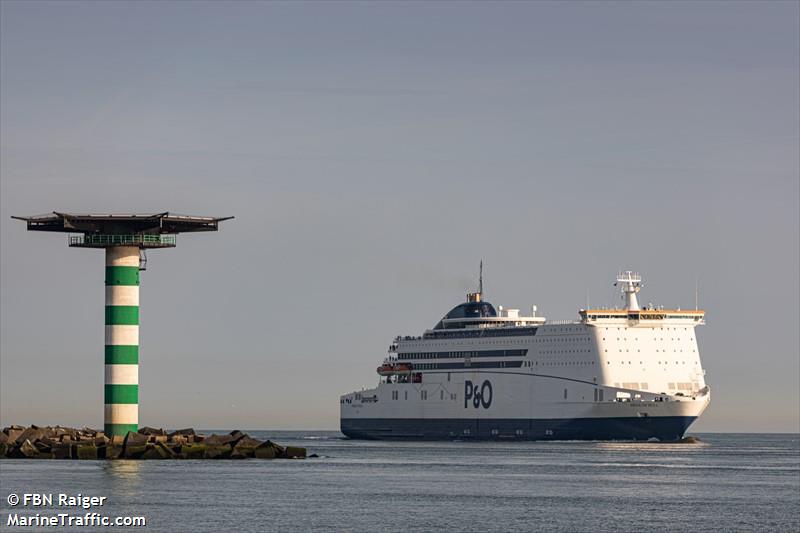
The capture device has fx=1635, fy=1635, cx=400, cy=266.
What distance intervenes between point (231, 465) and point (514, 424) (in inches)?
1487

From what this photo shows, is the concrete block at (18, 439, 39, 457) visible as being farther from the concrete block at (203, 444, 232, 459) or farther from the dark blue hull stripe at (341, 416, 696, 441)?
the dark blue hull stripe at (341, 416, 696, 441)

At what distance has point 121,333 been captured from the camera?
254ft

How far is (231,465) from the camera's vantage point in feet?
258

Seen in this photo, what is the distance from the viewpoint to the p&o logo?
4541 inches

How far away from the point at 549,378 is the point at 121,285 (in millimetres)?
40675

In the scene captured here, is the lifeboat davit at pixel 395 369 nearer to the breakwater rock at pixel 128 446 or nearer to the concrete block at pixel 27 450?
the breakwater rock at pixel 128 446

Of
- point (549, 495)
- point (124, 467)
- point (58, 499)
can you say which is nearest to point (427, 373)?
point (124, 467)

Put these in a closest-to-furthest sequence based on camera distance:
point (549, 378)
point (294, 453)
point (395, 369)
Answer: point (294, 453) < point (549, 378) < point (395, 369)

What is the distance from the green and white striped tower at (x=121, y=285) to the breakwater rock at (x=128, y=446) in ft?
3.37

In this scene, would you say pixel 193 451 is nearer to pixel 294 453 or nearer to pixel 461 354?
pixel 294 453

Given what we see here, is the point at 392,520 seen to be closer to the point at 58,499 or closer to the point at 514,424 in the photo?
the point at 58,499

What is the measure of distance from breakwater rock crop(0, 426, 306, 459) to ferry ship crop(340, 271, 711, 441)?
2579 centimetres

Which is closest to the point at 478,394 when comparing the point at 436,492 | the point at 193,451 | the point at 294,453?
the point at 294,453

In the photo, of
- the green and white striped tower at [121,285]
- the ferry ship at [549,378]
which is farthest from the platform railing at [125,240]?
the ferry ship at [549,378]
